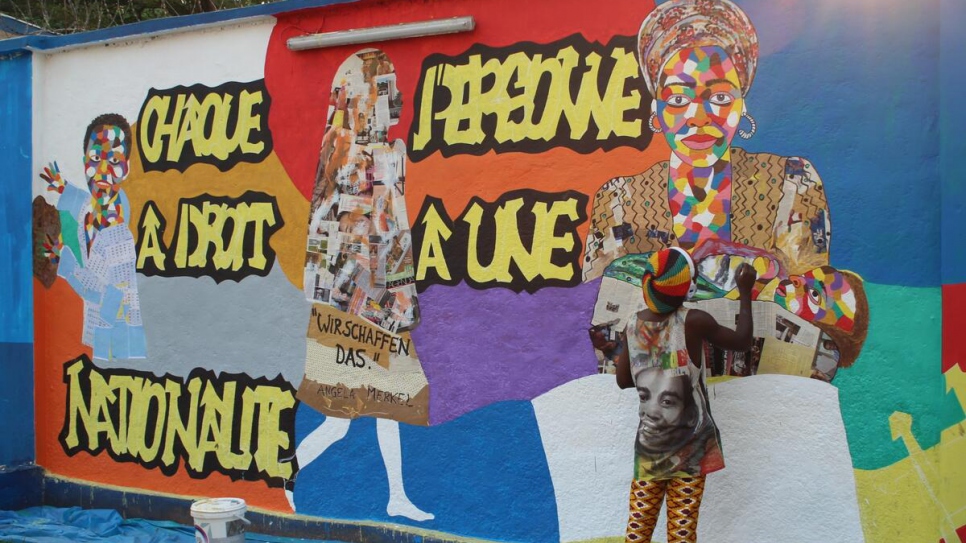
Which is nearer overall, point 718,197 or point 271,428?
point 718,197

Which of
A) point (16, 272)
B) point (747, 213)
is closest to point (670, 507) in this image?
point (747, 213)

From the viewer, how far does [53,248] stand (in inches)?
313

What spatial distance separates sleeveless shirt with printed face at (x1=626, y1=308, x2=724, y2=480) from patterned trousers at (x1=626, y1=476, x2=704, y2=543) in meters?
0.10

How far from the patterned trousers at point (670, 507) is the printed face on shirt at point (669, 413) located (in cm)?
24

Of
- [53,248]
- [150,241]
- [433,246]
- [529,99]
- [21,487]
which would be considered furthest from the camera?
[53,248]

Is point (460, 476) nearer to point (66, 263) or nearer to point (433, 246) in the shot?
point (433, 246)

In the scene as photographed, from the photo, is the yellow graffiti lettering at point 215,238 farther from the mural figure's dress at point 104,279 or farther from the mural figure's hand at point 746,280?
the mural figure's hand at point 746,280

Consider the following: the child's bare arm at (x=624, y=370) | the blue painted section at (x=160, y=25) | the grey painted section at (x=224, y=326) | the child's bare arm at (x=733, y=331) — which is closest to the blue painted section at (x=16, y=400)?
the grey painted section at (x=224, y=326)

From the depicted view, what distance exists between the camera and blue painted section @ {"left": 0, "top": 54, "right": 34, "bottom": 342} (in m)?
8.00

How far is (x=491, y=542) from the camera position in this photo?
593 cm

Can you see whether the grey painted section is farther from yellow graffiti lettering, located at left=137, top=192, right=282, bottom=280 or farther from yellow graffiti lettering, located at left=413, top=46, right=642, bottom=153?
yellow graffiti lettering, located at left=413, top=46, right=642, bottom=153

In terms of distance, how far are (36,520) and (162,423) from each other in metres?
1.33

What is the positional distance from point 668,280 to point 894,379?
135 centimetres

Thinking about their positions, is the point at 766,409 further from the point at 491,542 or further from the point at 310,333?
the point at 310,333
